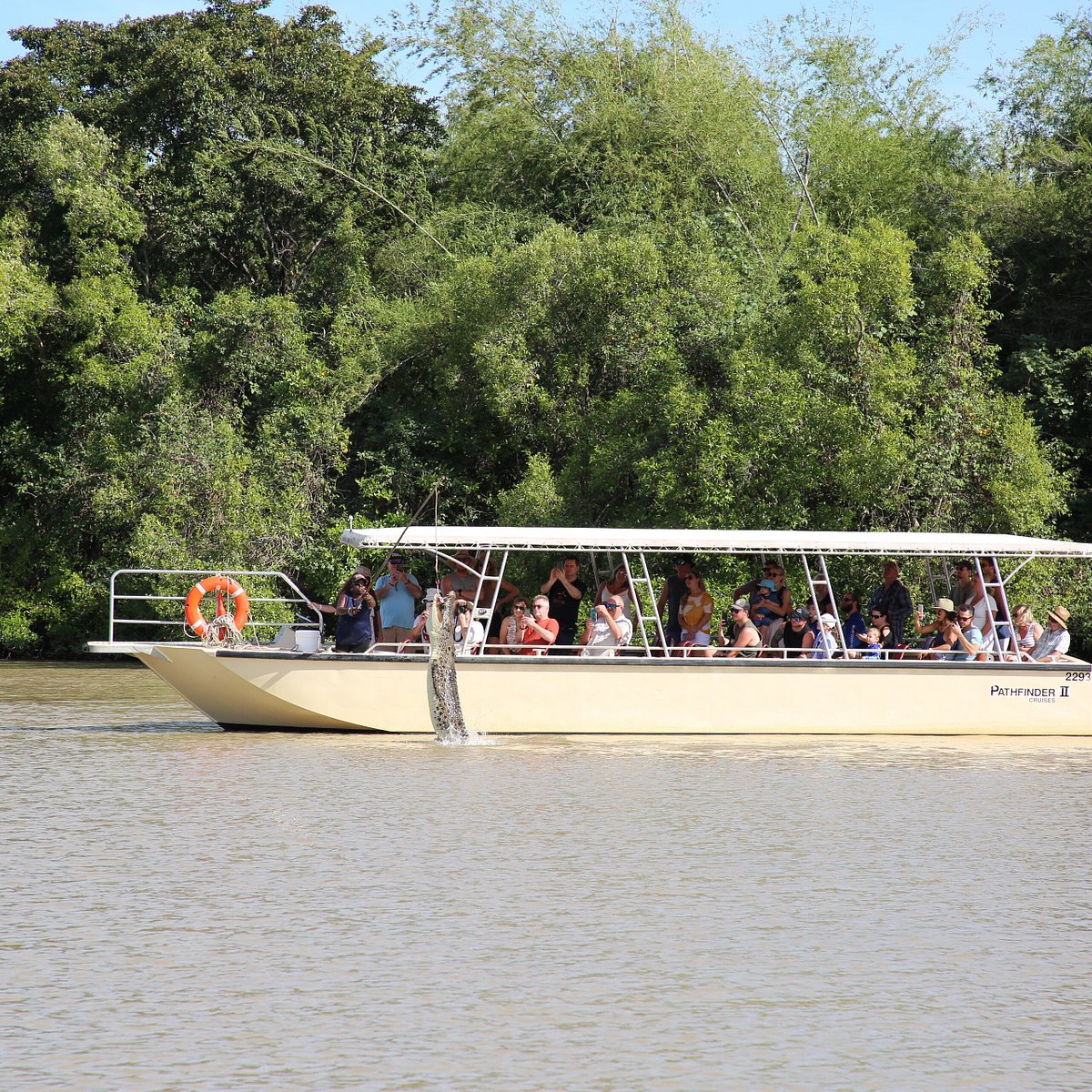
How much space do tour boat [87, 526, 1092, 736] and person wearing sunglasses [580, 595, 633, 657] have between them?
17cm

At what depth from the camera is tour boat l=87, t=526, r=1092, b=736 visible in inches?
640

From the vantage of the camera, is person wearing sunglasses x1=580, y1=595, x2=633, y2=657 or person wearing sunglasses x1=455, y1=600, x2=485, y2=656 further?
person wearing sunglasses x1=580, y1=595, x2=633, y2=657

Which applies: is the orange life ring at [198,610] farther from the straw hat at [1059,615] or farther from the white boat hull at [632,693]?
the straw hat at [1059,615]

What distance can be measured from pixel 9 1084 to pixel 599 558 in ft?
69.0

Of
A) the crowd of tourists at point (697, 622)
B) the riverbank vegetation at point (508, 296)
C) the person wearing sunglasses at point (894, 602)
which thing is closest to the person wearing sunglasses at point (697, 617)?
the crowd of tourists at point (697, 622)

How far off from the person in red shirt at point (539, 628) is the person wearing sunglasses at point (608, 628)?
1.27 feet

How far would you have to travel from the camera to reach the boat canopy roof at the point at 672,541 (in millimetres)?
16312

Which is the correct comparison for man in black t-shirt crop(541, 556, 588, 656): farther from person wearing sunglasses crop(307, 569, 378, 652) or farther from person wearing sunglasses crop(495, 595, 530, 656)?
person wearing sunglasses crop(307, 569, 378, 652)

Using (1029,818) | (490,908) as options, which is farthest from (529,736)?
(490,908)

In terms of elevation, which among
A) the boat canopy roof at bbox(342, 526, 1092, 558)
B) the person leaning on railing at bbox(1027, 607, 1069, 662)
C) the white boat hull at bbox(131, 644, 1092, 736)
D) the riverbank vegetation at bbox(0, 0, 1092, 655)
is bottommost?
the white boat hull at bbox(131, 644, 1092, 736)

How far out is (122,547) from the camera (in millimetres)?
31125

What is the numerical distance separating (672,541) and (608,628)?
115 cm

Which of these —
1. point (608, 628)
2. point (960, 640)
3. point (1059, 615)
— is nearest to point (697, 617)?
point (608, 628)

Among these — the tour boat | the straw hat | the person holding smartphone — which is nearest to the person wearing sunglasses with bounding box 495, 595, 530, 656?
the tour boat
